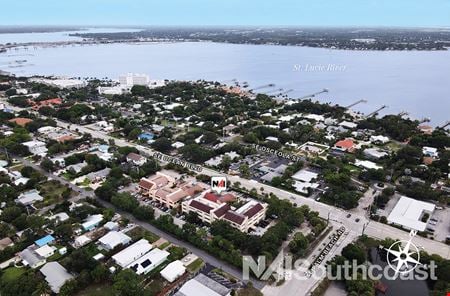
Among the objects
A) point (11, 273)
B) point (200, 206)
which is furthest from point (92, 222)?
point (200, 206)

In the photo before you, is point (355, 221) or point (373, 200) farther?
point (373, 200)

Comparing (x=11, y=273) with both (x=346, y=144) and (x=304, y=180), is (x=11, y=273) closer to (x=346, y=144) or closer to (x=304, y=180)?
(x=304, y=180)

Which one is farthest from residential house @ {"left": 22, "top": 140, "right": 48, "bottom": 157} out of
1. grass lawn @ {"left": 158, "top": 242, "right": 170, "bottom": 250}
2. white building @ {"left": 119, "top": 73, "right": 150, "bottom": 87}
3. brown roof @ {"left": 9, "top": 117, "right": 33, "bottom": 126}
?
white building @ {"left": 119, "top": 73, "right": 150, "bottom": 87}

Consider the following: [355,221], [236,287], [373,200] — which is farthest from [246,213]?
[373,200]

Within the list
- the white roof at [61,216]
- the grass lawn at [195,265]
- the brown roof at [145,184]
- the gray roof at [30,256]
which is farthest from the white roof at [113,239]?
the brown roof at [145,184]

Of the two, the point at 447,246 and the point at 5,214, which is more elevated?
the point at 5,214

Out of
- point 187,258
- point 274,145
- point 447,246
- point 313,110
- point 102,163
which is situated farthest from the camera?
point 313,110

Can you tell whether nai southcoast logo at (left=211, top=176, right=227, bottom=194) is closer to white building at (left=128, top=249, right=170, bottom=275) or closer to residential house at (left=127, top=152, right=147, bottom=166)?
white building at (left=128, top=249, right=170, bottom=275)

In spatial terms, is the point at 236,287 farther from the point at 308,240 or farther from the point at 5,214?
the point at 5,214
